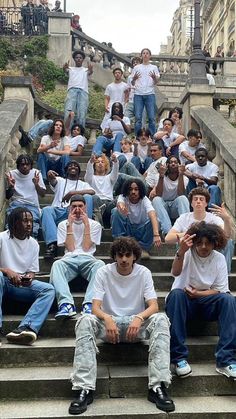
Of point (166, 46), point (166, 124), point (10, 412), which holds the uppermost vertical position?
point (166, 46)

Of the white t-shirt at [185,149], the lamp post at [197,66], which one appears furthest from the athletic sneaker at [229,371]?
the lamp post at [197,66]

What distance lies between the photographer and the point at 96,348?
3.83m

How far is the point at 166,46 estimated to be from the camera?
90.4 metres

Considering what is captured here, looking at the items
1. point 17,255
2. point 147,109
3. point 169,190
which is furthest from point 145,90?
point 17,255

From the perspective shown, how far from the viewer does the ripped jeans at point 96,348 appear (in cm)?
367

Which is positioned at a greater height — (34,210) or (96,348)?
(34,210)

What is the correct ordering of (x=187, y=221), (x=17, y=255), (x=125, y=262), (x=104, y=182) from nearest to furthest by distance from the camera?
(x=125, y=262) → (x=17, y=255) → (x=187, y=221) → (x=104, y=182)

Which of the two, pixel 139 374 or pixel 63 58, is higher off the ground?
pixel 63 58

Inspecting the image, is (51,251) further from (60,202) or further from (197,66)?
(197,66)

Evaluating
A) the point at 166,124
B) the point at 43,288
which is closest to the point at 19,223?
the point at 43,288

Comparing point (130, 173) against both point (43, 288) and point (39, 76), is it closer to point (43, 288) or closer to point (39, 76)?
point (43, 288)

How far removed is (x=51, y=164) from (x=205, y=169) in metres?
2.39

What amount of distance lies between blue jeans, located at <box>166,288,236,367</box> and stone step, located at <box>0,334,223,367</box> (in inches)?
9.5

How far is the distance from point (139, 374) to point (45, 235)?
86.8 inches
